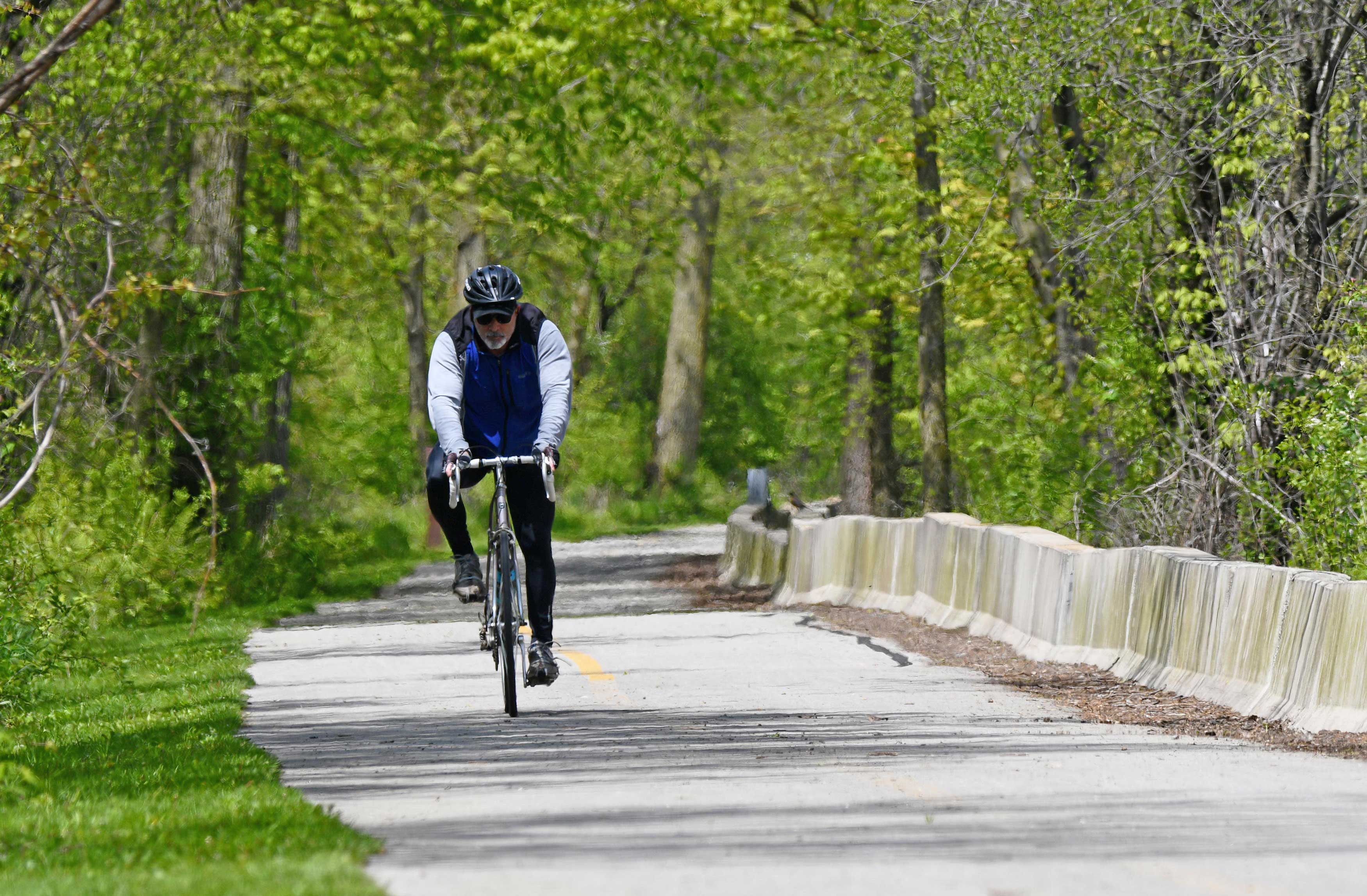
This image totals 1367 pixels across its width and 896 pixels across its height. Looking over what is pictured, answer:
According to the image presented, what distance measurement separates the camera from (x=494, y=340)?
10.3 meters

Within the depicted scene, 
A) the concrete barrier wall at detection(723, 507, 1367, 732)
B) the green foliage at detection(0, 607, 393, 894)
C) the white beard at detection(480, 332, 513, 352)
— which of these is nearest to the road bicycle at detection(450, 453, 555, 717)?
the white beard at detection(480, 332, 513, 352)

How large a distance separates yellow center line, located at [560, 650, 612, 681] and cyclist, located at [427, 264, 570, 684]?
83.9 inches

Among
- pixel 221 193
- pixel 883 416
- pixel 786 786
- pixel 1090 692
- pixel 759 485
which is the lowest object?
pixel 1090 692

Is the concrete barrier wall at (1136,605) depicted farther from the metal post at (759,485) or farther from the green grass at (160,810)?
the metal post at (759,485)

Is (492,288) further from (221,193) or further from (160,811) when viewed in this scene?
(221,193)

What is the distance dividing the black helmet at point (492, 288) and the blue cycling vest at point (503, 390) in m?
0.25

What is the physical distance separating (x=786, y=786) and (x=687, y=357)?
39.8m

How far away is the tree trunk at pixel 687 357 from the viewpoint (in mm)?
47000

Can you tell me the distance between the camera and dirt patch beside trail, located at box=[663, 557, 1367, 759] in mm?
9781

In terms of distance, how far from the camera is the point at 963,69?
19.3 meters

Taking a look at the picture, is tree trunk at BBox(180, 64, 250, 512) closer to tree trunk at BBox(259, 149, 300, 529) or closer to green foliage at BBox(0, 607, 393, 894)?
tree trunk at BBox(259, 149, 300, 529)

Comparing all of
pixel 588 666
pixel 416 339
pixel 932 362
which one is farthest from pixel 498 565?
pixel 416 339

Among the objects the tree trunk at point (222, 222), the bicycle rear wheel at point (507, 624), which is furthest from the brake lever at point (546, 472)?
the tree trunk at point (222, 222)

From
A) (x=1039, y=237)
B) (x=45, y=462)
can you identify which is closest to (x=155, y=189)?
(x=45, y=462)
